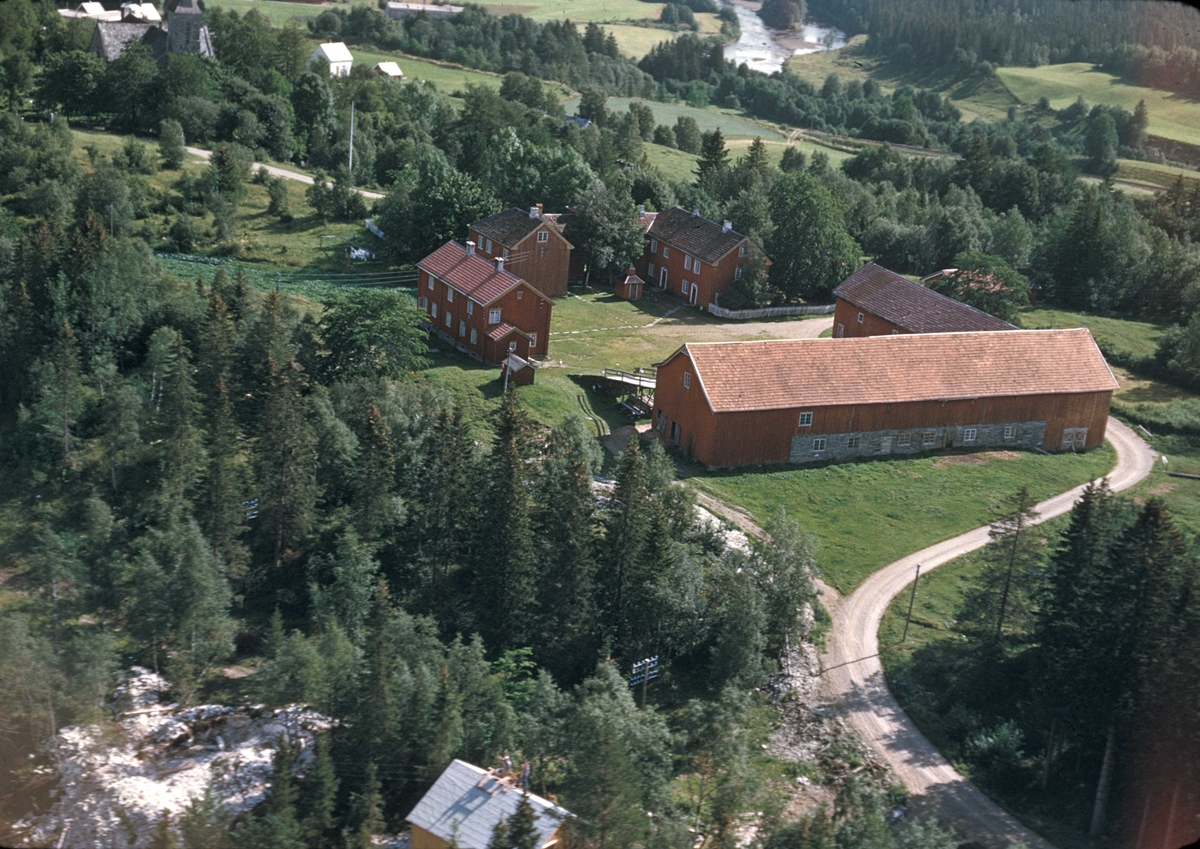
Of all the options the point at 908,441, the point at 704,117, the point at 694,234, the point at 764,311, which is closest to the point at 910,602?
the point at 908,441

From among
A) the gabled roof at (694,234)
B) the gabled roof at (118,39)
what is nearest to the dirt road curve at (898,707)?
the gabled roof at (694,234)

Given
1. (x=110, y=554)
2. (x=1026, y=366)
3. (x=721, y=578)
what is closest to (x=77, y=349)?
(x=110, y=554)

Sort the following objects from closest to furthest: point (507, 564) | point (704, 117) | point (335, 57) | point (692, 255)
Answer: point (507, 564)
point (692, 255)
point (335, 57)
point (704, 117)

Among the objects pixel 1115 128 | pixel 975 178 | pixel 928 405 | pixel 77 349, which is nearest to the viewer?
pixel 77 349

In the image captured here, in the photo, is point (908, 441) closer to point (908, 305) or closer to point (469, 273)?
point (908, 305)

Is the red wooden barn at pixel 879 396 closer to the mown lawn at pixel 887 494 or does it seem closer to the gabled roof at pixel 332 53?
the mown lawn at pixel 887 494

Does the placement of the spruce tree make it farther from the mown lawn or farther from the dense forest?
the mown lawn

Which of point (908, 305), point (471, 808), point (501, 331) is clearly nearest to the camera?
point (471, 808)

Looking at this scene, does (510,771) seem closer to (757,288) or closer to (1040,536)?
(1040,536)
